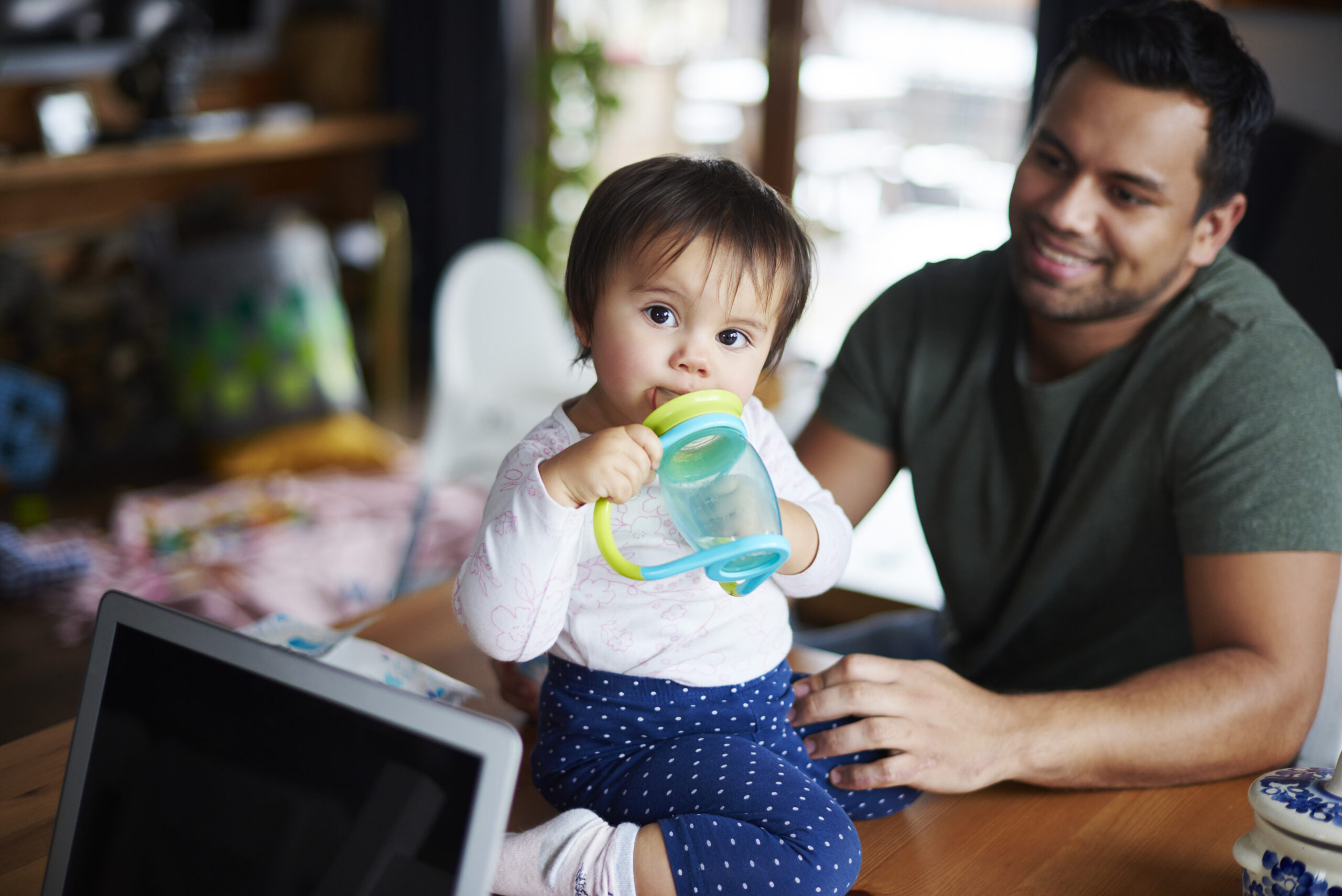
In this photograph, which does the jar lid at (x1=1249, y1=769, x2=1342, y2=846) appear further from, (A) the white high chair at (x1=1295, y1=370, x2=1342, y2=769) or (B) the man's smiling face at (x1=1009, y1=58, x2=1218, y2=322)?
(B) the man's smiling face at (x1=1009, y1=58, x2=1218, y2=322)

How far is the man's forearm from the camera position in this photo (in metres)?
1.05

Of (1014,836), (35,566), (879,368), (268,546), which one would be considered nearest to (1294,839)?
(1014,836)

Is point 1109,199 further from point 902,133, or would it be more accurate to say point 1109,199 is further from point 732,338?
point 902,133

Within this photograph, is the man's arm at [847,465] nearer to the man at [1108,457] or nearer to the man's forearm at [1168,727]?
the man at [1108,457]

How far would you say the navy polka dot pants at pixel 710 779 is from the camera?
79 centimetres

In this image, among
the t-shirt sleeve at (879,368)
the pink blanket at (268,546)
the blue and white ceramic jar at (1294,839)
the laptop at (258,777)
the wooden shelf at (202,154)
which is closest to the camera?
the laptop at (258,777)

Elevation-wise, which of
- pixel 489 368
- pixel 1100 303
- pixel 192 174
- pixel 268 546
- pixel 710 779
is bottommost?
pixel 268 546

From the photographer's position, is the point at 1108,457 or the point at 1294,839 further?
the point at 1108,457

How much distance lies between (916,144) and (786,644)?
3.28 m

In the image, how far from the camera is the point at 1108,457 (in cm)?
133

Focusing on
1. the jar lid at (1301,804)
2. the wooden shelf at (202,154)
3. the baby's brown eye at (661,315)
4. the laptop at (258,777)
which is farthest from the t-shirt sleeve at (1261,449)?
the wooden shelf at (202,154)

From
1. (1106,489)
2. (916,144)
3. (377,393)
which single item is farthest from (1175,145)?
(377,393)

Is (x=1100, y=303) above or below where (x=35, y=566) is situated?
above

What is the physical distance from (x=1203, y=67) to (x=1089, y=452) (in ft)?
1.47
